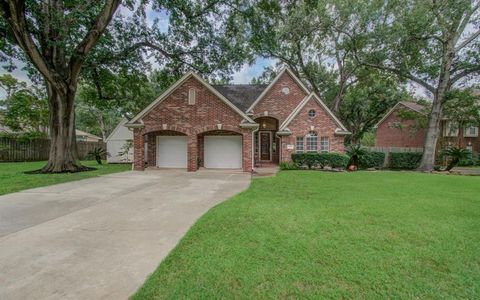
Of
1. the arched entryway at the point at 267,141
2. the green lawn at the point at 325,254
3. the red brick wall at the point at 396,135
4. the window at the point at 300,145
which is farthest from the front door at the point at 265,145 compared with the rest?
the red brick wall at the point at 396,135

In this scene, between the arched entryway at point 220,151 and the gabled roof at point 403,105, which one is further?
the gabled roof at point 403,105

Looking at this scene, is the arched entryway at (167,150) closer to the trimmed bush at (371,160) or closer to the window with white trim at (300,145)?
the window with white trim at (300,145)

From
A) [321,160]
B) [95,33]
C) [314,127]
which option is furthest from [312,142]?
[95,33]

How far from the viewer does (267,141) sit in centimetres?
1909

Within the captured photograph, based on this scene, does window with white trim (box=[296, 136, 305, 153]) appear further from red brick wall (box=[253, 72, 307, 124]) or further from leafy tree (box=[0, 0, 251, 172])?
leafy tree (box=[0, 0, 251, 172])

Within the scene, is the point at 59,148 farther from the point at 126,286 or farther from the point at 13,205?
the point at 126,286

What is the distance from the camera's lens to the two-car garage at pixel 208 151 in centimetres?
1487

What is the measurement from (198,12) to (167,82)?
6582mm

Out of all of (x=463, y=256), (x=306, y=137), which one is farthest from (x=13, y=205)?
(x=306, y=137)

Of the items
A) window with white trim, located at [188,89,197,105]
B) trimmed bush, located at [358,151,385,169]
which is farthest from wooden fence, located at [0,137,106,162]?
trimmed bush, located at [358,151,385,169]

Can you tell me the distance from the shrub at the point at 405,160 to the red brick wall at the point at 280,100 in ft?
28.1

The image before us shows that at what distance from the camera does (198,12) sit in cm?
1423

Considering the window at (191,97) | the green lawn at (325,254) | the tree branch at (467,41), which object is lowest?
the green lawn at (325,254)

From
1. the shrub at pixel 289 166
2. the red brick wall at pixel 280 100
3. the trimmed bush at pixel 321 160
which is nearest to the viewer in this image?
the trimmed bush at pixel 321 160
